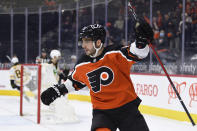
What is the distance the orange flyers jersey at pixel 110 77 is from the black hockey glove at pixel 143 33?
24 cm

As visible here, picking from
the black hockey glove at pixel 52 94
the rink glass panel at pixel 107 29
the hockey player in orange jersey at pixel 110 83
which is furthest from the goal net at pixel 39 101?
the hockey player in orange jersey at pixel 110 83

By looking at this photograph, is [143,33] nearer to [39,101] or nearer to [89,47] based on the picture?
[89,47]

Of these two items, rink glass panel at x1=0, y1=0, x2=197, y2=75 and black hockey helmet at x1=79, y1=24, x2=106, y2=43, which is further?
rink glass panel at x1=0, y1=0, x2=197, y2=75

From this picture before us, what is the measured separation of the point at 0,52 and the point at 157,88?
8352mm

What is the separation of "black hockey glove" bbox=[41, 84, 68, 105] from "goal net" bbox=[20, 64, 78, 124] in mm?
3768

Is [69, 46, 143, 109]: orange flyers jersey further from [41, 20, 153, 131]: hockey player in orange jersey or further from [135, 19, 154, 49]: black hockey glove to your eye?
[135, 19, 154, 49]: black hockey glove

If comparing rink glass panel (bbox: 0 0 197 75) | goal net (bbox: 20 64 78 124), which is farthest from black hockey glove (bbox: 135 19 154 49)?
goal net (bbox: 20 64 78 124)

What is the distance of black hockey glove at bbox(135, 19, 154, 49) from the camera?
2.89 m

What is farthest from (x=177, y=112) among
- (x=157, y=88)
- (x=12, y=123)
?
(x=12, y=123)

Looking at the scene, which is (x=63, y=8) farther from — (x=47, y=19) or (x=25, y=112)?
(x=25, y=112)

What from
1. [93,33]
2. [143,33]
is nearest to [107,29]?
[93,33]

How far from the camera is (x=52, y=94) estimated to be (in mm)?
3525

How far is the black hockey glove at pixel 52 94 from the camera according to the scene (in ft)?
11.5

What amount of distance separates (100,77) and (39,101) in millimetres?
4307
